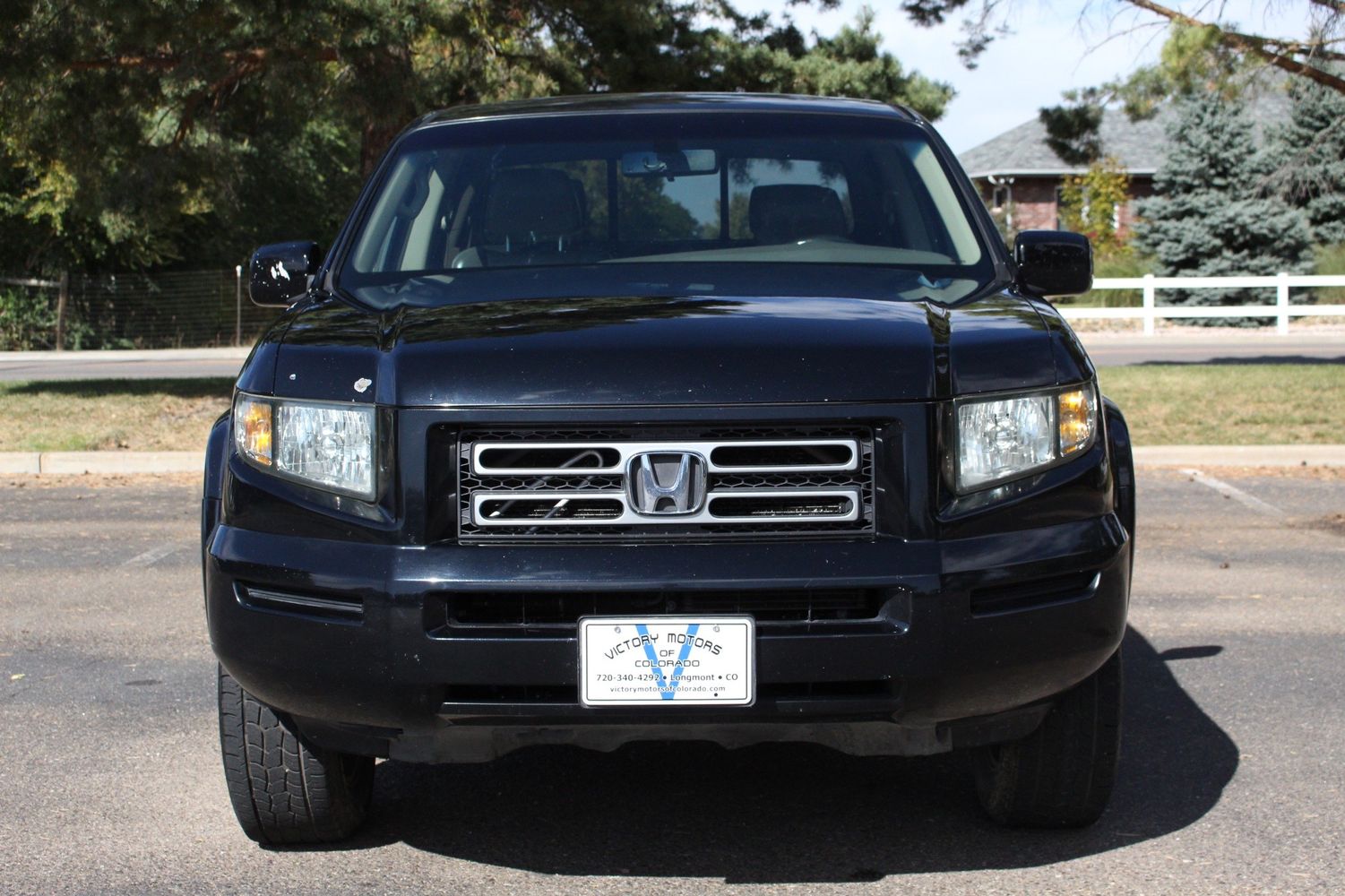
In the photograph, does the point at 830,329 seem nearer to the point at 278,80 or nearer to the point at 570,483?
the point at 570,483

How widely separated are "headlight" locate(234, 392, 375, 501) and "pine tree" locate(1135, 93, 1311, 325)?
3021cm

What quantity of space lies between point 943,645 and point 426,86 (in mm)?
Answer: 11972

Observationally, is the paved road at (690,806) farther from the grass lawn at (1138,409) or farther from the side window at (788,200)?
the grass lawn at (1138,409)

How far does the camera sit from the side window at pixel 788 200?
4.53 m

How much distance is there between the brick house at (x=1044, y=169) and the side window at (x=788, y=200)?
41.4m

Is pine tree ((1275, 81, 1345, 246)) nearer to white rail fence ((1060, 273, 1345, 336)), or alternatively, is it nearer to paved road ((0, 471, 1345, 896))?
white rail fence ((1060, 273, 1345, 336))

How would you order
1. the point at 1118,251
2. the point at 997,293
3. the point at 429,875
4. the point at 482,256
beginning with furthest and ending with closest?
the point at 1118,251 < the point at 482,256 < the point at 997,293 < the point at 429,875

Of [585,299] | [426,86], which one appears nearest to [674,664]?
[585,299]

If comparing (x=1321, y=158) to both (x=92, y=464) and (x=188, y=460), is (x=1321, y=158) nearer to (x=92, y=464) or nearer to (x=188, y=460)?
(x=188, y=460)

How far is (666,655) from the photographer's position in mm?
3199

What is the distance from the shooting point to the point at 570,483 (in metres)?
3.29

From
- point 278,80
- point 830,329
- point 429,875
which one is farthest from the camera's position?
point 278,80

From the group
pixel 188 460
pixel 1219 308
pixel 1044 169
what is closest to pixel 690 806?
pixel 188 460

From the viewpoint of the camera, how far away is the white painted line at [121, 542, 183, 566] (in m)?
7.97
